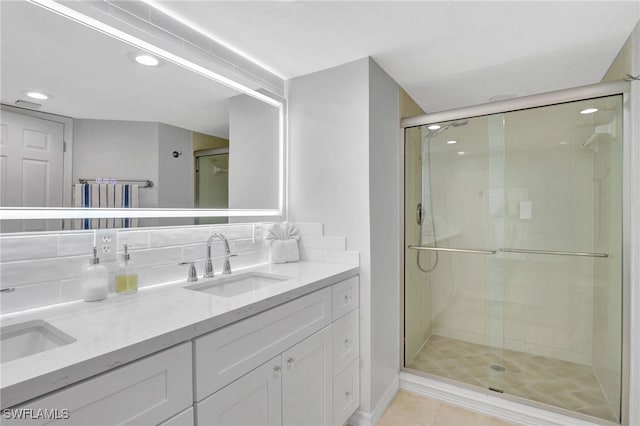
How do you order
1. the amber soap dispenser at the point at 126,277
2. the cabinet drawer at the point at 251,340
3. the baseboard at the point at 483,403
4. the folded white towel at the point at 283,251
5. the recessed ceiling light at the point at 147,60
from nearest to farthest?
the cabinet drawer at the point at 251,340, the amber soap dispenser at the point at 126,277, the recessed ceiling light at the point at 147,60, the baseboard at the point at 483,403, the folded white towel at the point at 283,251

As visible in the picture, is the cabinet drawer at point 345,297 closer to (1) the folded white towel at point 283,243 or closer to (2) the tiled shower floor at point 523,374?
(1) the folded white towel at point 283,243

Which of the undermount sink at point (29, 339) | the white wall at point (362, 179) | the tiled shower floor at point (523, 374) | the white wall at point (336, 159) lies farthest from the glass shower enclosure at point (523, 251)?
the undermount sink at point (29, 339)

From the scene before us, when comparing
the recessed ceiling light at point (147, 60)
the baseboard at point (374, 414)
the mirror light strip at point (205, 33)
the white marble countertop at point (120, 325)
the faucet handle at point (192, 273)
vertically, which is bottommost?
the baseboard at point (374, 414)

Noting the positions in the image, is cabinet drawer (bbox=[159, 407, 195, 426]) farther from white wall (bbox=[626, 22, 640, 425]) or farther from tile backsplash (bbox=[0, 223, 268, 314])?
white wall (bbox=[626, 22, 640, 425])

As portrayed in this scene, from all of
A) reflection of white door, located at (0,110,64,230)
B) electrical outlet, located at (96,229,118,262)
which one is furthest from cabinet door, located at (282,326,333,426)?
reflection of white door, located at (0,110,64,230)

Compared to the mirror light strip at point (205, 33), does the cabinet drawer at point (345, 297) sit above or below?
below

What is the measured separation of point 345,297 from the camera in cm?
182

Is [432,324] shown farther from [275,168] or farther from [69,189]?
[69,189]

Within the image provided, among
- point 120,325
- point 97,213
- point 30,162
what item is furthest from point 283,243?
point 30,162

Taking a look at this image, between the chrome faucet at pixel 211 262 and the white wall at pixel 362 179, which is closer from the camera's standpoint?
the chrome faucet at pixel 211 262

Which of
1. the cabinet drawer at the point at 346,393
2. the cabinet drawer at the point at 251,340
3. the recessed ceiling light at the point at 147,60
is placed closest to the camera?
the cabinet drawer at the point at 251,340

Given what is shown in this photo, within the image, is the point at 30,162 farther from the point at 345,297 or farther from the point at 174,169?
the point at 345,297

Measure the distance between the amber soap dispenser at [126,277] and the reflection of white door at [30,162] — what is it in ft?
1.01

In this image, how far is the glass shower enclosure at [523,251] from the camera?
1.95 m
